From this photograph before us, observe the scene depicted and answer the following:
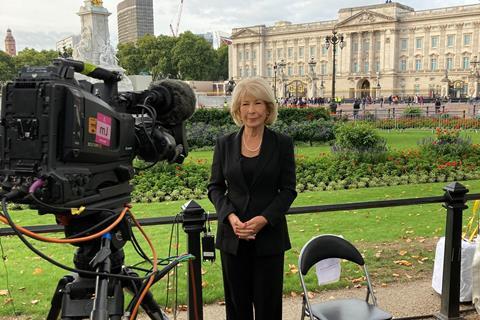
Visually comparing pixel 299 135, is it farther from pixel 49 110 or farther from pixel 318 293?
pixel 49 110

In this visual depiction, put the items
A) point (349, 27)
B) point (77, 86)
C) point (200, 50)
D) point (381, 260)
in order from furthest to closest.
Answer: point (349, 27) < point (200, 50) < point (381, 260) < point (77, 86)

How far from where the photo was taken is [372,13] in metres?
87.7

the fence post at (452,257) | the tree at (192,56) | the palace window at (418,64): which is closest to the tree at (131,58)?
the tree at (192,56)

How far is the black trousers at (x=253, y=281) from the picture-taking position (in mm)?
2926

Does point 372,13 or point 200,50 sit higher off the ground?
point 372,13

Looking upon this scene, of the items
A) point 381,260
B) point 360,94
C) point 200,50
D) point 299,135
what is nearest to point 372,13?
point 360,94

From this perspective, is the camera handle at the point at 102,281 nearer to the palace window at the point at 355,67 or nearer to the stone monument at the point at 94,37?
the stone monument at the point at 94,37

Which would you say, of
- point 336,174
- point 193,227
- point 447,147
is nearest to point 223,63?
point 447,147

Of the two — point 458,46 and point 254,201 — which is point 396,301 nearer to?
point 254,201

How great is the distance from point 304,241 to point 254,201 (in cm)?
370

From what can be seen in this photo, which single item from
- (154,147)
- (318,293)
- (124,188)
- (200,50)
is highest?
(200,50)

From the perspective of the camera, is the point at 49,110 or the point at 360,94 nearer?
the point at 49,110

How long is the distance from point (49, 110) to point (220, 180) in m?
1.65

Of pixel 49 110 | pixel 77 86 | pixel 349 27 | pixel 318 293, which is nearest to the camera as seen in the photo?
pixel 49 110
